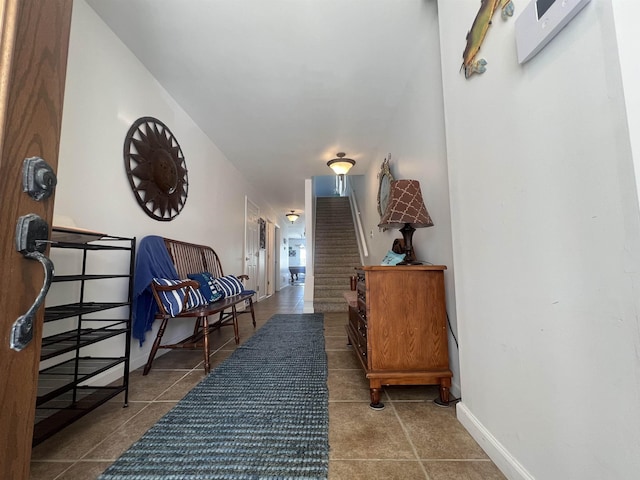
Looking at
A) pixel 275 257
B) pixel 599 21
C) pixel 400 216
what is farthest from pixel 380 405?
pixel 275 257

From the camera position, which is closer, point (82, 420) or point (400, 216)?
point (82, 420)

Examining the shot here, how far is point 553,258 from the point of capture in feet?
2.59

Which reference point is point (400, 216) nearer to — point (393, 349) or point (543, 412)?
point (393, 349)

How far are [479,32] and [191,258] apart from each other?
2806mm

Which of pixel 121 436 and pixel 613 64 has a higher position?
pixel 613 64

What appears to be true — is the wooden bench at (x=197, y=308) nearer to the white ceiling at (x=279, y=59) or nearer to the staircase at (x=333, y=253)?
the white ceiling at (x=279, y=59)

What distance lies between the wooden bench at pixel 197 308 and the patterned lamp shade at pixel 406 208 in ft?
4.93

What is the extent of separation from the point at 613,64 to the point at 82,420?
2.40 metres

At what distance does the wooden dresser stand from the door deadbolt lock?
133cm

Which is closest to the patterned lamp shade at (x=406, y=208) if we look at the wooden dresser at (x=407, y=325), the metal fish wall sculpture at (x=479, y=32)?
the wooden dresser at (x=407, y=325)

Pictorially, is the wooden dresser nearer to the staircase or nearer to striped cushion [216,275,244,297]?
striped cushion [216,275,244,297]

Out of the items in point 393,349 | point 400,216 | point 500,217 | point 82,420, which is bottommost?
point 82,420

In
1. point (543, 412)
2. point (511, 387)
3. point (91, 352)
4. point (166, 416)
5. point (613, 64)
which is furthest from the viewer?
point (91, 352)

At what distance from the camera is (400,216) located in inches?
66.8
